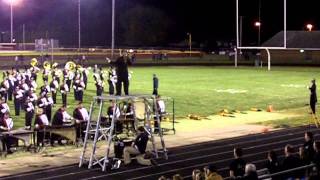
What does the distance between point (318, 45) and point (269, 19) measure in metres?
27.4

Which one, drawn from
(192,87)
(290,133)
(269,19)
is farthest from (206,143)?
(269,19)

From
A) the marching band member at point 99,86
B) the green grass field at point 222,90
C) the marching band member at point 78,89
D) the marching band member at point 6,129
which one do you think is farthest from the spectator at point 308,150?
the marching band member at point 78,89

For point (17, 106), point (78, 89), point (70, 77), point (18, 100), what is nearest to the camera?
point (18, 100)

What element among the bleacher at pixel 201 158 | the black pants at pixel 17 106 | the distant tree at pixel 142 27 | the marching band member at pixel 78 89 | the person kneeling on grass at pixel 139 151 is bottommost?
the bleacher at pixel 201 158

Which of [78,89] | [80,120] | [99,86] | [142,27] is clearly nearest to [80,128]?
[80,120]

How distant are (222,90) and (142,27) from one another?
56.7 meters

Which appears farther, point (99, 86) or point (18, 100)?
point (99, 86)

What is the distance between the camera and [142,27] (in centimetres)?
9438

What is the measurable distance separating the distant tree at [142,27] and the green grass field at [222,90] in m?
41.8

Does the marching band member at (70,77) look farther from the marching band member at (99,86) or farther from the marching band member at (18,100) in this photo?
the marching band member at (18,100)

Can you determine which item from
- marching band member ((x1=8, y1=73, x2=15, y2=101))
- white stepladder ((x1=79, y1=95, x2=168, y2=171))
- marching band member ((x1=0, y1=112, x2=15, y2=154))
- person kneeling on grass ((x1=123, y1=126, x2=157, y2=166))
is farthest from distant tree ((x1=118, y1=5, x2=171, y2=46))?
person kneeling on grass ((x1=123, y1=126, x2=157, y2=166))

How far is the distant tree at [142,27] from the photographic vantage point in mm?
94312

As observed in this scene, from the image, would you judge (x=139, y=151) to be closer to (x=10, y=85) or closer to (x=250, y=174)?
(x=250, y=174)

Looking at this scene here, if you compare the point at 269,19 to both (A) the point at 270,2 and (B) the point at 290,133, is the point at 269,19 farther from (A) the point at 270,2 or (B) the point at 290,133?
(B) the point at 290,133
